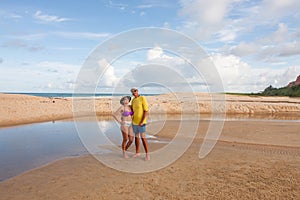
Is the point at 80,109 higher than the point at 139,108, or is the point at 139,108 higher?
the point at 80,109

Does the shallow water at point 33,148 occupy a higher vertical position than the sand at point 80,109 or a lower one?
lower

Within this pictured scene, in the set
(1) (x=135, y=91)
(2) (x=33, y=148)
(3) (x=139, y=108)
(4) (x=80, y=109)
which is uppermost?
(1) (x=135, y=91)

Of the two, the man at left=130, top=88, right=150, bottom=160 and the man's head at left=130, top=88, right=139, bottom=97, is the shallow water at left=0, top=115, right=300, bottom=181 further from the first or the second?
the man's head at left=130, top=88, right=139, bottom=97

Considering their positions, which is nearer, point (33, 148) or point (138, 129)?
point (138, 129)

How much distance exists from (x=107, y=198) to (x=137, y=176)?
1.55 m

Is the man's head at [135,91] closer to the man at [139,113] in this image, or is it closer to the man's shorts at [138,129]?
the man at [139,113]

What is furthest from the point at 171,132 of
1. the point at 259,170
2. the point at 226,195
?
Result: the point at 226,195

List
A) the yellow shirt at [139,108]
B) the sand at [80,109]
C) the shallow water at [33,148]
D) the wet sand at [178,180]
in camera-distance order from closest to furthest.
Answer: the wet sand at [178,180] → the shallow water at [33,148] → the yellow shirt at [139,108] → the sand at [80,109]

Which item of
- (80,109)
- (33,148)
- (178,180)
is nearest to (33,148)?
(33,148)

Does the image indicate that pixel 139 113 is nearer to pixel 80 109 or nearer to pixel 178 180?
pixel 178 180

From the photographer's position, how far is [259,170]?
7594mm

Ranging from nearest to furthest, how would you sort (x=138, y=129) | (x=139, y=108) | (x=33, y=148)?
1. (x=139, y=108)
2. (x=138, y=129)
3. (x=33, y=148)

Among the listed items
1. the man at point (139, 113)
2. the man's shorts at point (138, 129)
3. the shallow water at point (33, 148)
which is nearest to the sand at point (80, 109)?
the shallow water at point (33, 148)

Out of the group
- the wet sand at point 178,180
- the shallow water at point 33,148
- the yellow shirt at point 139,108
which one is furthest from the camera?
the yellow shirt at point 139,108
